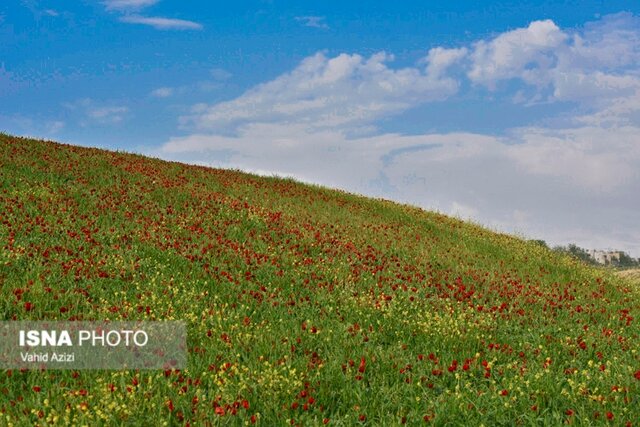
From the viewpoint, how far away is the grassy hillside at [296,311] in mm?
6578

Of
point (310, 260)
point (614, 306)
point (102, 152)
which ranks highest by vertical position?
point (102, 152)

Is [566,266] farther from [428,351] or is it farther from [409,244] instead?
[428,351]

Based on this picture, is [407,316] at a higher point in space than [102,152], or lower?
lower

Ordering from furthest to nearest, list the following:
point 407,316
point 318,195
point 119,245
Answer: point 318,195, point 119,245, point 407,316

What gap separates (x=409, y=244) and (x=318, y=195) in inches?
322

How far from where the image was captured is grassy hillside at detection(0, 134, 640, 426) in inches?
259

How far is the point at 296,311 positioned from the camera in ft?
32.7

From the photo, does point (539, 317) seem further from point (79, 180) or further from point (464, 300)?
point (79, 180)

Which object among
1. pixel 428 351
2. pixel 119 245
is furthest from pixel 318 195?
pixel 428 351

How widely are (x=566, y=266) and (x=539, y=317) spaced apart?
9252 millimetres

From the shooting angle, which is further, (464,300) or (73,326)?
(464,300)

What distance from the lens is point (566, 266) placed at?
20.0 meters

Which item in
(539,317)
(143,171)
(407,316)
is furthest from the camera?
(143,171)

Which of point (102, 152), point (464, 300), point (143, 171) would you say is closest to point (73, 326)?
point (464, 300)
